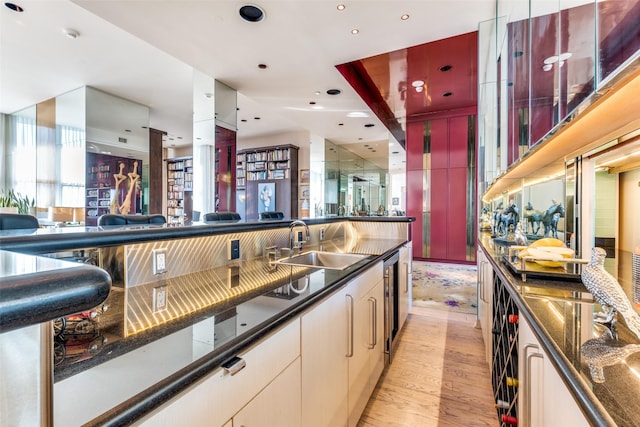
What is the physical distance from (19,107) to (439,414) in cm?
857

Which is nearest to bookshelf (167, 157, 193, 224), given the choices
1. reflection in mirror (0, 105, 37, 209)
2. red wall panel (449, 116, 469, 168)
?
reflection in mirror (0, 105, 37, 209)

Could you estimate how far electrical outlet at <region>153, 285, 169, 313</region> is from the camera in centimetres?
89

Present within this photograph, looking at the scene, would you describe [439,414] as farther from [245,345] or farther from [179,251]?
[179,251]

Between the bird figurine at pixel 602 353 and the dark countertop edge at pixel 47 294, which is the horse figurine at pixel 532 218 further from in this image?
the dark countertop edge at pixel 47 294

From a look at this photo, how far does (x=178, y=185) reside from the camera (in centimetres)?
877

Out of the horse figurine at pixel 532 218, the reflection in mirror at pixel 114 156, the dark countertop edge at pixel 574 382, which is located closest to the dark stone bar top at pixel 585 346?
the dark countertop edge at pixel 574 382

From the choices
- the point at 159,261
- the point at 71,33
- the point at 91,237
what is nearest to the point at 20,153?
the point at 71,33

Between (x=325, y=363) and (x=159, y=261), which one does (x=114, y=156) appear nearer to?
(x=159, y=261)

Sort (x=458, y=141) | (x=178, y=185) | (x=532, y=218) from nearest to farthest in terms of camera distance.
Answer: (x=532, y=218) < (x=458, y=141) < (x=178, y=185)

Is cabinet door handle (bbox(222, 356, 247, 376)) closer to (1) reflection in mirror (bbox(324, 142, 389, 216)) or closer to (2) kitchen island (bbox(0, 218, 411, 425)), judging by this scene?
(2) kitchen island (bbox(0, 218, 411, 425))

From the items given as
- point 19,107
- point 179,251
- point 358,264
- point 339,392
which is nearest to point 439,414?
point 339,392

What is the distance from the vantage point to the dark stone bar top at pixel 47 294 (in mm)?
221

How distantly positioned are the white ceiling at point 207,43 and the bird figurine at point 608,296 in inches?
107

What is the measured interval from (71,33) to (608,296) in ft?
16.4
